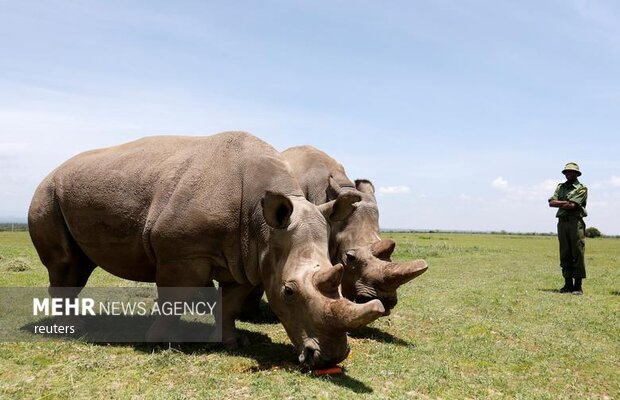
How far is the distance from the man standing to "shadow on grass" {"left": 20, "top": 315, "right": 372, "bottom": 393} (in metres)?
6.81

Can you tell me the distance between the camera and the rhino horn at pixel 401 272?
6.43m

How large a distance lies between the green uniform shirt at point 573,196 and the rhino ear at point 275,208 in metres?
8.98

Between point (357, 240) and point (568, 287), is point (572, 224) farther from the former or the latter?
point (357, 240)

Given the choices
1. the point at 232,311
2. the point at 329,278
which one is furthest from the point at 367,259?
the point at 329,278

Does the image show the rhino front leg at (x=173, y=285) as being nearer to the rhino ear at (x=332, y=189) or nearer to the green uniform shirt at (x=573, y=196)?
the rhino ear at (x=332, y=189)

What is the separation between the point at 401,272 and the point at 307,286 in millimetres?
1740

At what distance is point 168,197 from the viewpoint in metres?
6.59

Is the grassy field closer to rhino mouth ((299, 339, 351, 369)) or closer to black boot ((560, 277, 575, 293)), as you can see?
rhino mouth ((299, 339, 351, 369))

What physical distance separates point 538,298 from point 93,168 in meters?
9.17

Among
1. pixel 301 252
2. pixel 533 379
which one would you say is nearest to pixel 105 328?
pixel 301 252

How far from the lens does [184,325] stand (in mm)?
7629

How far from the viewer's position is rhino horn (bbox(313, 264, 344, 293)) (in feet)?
16.5

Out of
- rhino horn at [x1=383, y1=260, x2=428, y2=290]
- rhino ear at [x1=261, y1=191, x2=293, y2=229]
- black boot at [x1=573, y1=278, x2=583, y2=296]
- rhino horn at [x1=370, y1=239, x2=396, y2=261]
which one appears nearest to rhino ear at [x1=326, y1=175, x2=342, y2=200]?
rhino horn at [x1=370, y1=239, x2=396, y2=261]

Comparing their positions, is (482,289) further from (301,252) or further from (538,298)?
(301,252)
